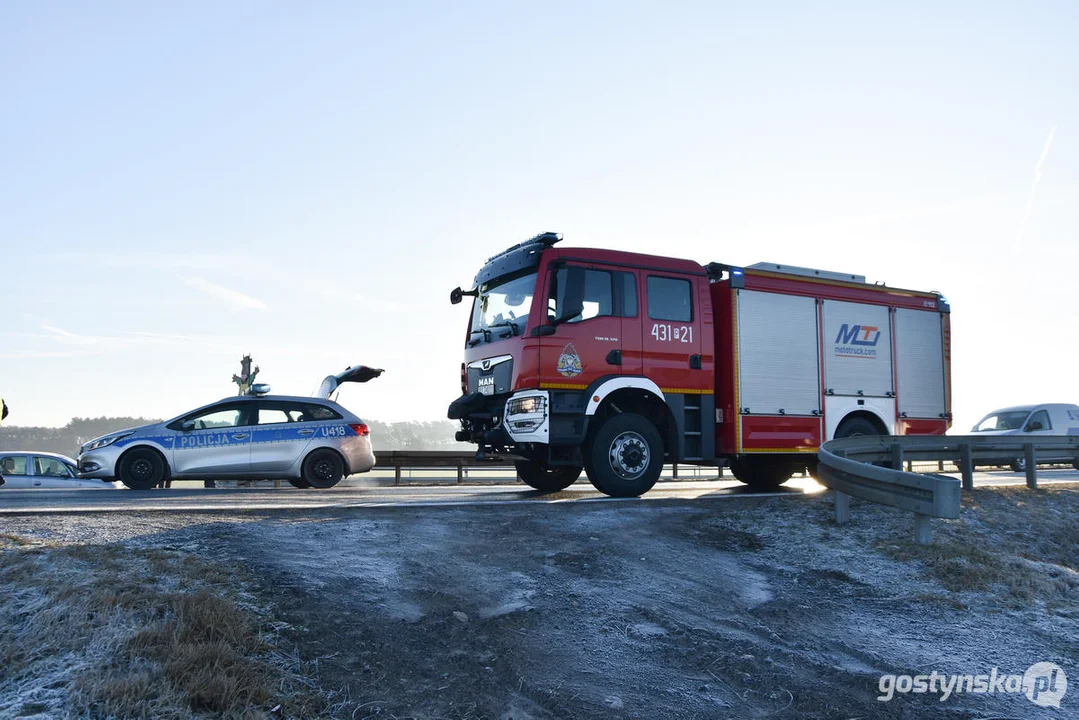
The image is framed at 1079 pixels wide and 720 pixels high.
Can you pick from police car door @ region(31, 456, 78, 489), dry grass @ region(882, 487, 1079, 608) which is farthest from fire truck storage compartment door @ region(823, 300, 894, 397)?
police car door @ region(31, 456, 78, 489)

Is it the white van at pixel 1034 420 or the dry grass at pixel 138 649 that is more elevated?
the white van at pixel 1034 420

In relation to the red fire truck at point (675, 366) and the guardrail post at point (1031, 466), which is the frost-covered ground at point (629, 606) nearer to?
the red fire truck at point (675, 366)

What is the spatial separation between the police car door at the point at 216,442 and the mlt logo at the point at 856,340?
9588mm

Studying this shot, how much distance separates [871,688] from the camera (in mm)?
4594

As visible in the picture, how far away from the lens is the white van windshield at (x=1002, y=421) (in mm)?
21266

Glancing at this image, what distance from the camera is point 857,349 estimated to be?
1320 cm

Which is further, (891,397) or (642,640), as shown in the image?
(891,397)

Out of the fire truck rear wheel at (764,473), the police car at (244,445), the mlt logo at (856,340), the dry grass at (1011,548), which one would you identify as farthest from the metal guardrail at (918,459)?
the police car at (244,445)

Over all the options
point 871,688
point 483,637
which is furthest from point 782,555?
point 483,637

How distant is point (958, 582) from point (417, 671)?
15.1 feet

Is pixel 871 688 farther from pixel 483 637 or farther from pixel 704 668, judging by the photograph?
pixel 483 637

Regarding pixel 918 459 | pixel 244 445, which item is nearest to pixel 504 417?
pixel 244 445

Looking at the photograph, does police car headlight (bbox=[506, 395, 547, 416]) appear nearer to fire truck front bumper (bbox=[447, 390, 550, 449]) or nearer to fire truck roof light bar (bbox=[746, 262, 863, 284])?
fire truck front bumper (bbox=[447, 390, 550, 449])

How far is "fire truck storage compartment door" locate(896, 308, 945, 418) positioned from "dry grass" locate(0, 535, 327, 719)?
11771 mm
